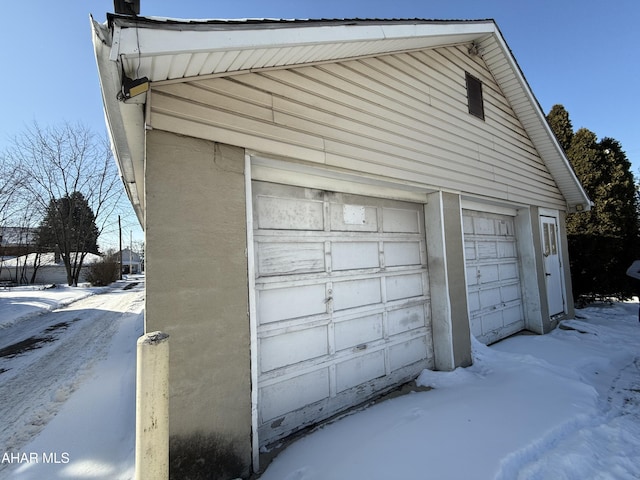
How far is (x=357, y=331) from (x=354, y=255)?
2.94 ft

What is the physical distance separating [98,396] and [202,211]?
288cm

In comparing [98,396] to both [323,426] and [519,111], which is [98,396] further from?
[519,111]

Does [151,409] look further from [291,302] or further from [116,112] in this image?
[116,112]

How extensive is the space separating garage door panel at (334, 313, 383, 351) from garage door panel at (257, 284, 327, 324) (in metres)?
0.35

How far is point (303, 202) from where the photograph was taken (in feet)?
10.6

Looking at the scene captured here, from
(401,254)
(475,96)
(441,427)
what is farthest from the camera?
(475,96)

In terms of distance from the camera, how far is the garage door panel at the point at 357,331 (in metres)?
3.37

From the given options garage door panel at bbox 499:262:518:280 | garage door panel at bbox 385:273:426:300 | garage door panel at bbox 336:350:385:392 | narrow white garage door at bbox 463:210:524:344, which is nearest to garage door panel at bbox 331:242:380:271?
garage door panel at bbox 385:273:426:300

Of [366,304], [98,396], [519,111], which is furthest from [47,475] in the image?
[519,111]

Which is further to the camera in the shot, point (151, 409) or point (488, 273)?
point (488, 273)

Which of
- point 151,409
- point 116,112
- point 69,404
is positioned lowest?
point 69,404

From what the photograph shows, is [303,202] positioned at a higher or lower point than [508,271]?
higher

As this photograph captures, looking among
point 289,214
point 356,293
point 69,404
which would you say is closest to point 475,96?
point 356,293

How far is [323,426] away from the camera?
9.71 ft
